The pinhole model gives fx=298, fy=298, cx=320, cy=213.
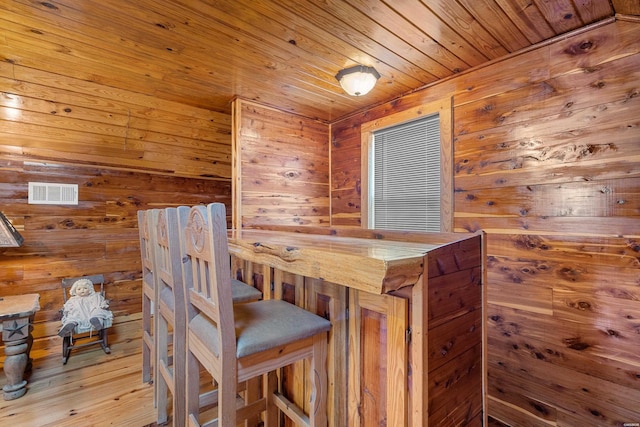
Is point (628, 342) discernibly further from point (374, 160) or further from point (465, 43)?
point (374, 160)

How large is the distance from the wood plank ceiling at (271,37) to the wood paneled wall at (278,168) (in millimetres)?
441

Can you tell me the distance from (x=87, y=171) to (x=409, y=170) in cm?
293

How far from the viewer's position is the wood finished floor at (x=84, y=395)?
1.76 metres

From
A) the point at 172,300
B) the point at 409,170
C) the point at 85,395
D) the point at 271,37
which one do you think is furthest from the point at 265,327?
the point at 409,170

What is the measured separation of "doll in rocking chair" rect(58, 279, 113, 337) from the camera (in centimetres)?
235

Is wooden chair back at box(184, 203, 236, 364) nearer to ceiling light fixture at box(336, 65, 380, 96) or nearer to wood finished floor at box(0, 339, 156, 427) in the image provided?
wood finished floor at box(0, 339, 156, 427)

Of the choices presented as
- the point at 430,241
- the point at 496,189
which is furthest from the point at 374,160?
the point at 430,241

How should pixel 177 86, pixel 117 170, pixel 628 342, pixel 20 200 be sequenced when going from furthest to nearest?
pixel 117 170 < pixel 177 86 < pixel 20 200 < pixel 628 342

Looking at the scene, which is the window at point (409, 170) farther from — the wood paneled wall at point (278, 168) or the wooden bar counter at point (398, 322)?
the wooden bar counter at point (398, 322)

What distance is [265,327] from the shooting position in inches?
42.6

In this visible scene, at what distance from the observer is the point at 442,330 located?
101 centimetres

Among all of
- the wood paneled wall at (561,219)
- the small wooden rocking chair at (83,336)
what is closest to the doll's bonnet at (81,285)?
the small wooden rocking chair at (83,336)

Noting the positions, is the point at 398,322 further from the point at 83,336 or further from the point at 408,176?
the point at 83,336

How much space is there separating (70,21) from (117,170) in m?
1.40
